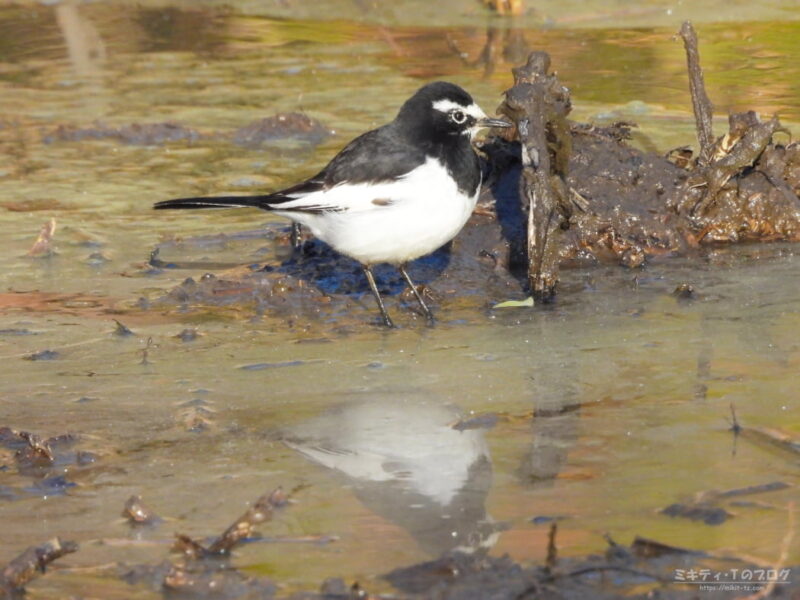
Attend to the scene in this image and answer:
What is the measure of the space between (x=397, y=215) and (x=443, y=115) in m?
0.53

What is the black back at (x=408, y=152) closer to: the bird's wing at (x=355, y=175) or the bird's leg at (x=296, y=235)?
the bird's wing at (x=355, y=175)

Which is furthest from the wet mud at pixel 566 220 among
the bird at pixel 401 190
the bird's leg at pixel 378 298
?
the bird at pixel 401 190

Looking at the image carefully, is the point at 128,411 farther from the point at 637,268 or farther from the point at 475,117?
the point at 637,268

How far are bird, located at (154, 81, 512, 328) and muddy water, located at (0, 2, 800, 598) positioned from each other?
319 mm

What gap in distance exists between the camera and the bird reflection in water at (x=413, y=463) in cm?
330

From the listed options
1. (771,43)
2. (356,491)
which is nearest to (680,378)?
(356,491)

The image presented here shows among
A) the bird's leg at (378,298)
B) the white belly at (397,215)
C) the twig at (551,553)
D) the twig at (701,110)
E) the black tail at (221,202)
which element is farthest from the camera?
the twig at (701,110)

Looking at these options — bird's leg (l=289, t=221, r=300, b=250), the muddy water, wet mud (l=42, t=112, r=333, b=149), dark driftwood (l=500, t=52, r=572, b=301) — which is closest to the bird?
dark driftwood (l=500, t=52, r=572, b=301)

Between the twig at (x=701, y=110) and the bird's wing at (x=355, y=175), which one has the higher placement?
the twig at (x=701, y=110)

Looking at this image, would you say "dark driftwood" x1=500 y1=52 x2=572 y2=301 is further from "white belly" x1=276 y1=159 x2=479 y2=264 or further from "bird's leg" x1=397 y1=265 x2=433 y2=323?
"bird's leg" x1=397 y1=265 x2=433 y2=323

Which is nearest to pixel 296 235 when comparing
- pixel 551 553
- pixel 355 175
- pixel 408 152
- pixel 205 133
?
pixel 355 175

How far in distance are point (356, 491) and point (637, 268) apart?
2.61 m

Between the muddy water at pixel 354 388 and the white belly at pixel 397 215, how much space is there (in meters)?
0.31

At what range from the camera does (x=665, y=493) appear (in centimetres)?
341
